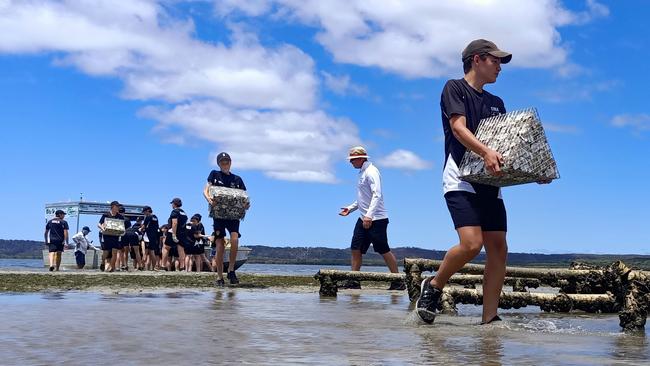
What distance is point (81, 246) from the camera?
26.2m

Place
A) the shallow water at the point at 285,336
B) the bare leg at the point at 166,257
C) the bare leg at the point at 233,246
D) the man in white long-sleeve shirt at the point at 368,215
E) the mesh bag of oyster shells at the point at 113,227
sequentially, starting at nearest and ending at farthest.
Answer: the shallow water at the point at 285,336 < the man in white long-sleeve shirt at the point at 368,215 < the bare leg at the point at 233,246 < the mesh bag of oyster shells at the point at 113,227 < the bare leg at the point at 166,257

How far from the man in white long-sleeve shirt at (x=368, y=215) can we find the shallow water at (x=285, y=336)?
3.43 meters

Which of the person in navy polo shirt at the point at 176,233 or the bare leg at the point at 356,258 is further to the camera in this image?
the person in navy polo shirt at the point at 176,233

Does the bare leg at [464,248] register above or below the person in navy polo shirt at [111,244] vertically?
below

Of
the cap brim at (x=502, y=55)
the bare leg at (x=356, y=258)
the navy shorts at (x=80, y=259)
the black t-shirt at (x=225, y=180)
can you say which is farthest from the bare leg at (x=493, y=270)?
the navy shorts at (x=80, y=259)

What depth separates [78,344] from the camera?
158 inches

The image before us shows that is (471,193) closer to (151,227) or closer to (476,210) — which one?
(476,210)

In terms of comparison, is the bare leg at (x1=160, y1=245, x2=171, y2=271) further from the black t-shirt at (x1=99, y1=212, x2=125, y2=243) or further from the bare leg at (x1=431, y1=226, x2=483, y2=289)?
the bare leg at (x1=431, y1=226, x2=483, y2=289)

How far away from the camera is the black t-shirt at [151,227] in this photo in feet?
70.9

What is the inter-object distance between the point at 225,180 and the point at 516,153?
673 cm

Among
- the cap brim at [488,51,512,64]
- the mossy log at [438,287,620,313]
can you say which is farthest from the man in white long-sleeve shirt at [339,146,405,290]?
the cap brim at [488,51,512,64]

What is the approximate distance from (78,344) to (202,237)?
17.9 meters

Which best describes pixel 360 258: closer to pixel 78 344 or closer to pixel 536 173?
pixel 536 173

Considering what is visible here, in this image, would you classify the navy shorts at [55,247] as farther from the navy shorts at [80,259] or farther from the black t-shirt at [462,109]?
the black t-shirt at [462,109]
